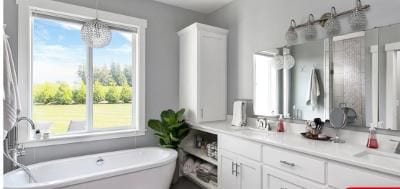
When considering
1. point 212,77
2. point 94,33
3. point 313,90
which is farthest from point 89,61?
point 313,90

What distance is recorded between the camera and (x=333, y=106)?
1963mm

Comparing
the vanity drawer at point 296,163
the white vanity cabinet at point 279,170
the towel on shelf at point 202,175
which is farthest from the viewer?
the towel on shelf at point 202,175

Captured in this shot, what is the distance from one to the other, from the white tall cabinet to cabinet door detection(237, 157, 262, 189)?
3.09ft

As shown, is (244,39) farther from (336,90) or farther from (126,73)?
(126,73)

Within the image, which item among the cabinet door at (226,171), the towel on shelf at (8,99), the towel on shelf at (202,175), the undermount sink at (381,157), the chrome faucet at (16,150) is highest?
the towel on shelf at (8,99)

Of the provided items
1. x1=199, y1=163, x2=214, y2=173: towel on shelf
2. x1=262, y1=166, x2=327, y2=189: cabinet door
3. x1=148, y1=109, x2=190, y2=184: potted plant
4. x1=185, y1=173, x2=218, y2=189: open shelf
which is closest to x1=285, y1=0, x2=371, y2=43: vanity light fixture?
x1=262, y1=166, x2=327, y2=189: cabinet door

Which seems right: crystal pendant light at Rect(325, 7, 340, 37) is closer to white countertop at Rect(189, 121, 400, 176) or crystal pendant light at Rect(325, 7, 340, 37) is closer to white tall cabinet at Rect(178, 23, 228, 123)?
white countertop at Rect(189, 121, 400, 176)

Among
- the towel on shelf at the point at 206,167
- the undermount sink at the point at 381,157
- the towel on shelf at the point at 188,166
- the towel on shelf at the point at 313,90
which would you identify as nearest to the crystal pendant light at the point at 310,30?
the towel on shelf at the point at 313,90

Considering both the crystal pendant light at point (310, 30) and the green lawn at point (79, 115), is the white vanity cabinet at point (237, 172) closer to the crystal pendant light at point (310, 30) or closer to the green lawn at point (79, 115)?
the crystal pendant light at point (310, 30)

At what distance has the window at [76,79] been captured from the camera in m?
2.48

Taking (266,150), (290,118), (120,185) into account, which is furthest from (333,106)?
(120,185)

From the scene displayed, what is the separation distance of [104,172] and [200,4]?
255 centimetres

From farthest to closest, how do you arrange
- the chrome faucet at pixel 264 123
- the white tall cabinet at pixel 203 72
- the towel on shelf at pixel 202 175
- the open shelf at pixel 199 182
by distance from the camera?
the white tall cabinet at pixel 203 72, the towel on shelf at pixel 202 175, the open shelf at pixel 199 182, the chrome faucet at pixel 264 123

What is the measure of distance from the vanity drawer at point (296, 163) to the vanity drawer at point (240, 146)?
0.30ft
